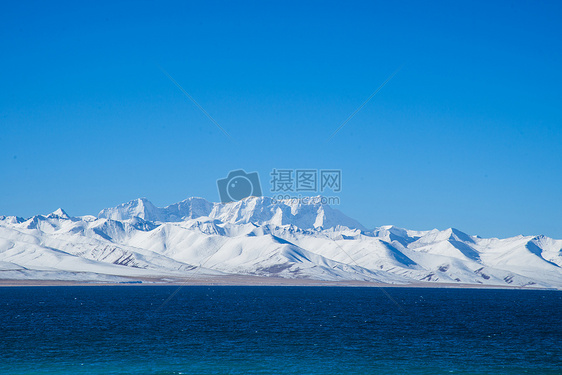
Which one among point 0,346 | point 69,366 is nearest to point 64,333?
point 0,346

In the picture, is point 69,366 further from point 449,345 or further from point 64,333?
point 449,345

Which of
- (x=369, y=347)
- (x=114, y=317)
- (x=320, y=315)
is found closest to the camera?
(x=369, y=347)

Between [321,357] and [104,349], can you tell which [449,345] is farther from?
[104,349]

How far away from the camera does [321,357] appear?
79.7 meters

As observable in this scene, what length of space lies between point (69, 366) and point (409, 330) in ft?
211

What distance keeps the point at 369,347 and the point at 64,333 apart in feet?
161

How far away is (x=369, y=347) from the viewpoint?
8888 centimetres

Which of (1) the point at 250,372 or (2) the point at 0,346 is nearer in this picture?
(1) the point at 250,372

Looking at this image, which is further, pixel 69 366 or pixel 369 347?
pixel 369 347

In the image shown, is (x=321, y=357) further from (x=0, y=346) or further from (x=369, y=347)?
(x=0, y=346)

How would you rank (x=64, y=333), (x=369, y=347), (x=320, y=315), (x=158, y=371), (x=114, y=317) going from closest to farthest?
(x=158, y=371) < (x=369, y=347) < (x=64, y=333) < (x=114, y=317) < (x=320, y=315)

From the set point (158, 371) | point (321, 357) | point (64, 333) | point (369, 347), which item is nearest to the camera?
point (158, 371)

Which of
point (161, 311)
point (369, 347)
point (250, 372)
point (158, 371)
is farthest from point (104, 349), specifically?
point (161, 311)

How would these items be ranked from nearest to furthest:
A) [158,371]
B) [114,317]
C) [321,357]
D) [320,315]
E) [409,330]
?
[158,371]
[321,357]
[409,330]
[114,317]
[320,315]
